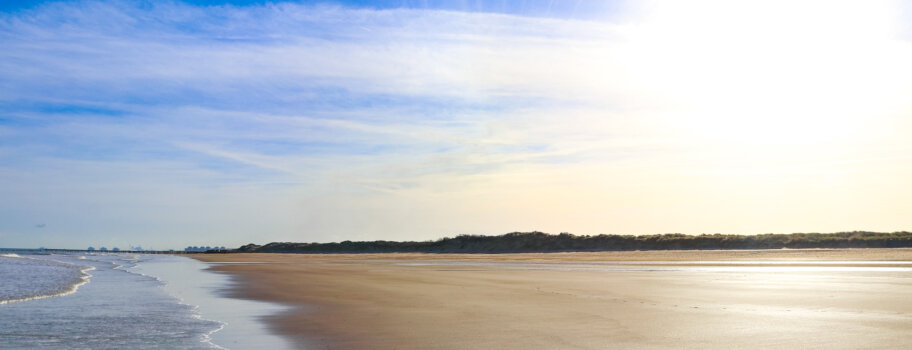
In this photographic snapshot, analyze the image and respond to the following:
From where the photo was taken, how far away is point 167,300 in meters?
16.4

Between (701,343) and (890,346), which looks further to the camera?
(701,343)

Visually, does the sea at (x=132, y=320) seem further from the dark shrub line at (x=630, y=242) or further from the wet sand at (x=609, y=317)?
the dark shrub line at (x=630, y=242)

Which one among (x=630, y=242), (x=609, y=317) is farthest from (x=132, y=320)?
(x=630, y=242)

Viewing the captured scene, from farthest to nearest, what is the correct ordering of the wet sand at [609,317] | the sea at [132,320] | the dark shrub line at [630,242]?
1. the dark shrub line at [630,242]
2. the sea at [132,320]
3. the wet sand at [609,317]

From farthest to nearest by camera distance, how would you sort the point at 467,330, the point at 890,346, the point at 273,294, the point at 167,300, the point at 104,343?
the point at 273,294 → the point at 167,300 → the point at 467,330 → the point at 104,343 → the point at 890,346

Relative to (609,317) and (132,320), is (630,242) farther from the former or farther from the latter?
(132,320)

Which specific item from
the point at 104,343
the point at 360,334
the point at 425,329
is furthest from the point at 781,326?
the point at 104,343

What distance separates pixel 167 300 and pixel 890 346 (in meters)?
14.2

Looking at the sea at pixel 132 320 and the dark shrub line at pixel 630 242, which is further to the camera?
the dark shrub line at pixel 630 242

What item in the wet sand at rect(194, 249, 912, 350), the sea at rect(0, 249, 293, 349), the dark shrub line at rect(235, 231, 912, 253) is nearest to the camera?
the wet sand at rect(194, 249, 912, 350)

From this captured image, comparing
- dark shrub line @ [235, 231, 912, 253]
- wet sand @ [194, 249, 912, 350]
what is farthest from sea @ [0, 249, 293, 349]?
dark shrub line @ [235, 231, 912, 253]

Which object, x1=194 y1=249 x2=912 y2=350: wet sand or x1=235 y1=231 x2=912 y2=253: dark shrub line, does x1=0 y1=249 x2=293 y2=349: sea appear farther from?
x1=235 y1=231 x2=912 y2=253: dark shrub line

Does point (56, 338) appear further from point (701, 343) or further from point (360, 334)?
point (701, 343)

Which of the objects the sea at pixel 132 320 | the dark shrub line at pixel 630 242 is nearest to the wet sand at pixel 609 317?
the sea at pixel 132 320
